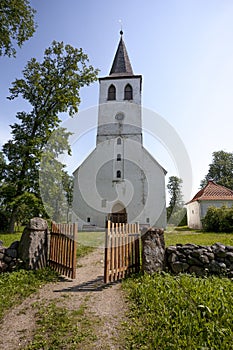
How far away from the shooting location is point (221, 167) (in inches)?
1674

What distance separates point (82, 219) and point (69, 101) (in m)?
10.3

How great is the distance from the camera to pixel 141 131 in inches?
846

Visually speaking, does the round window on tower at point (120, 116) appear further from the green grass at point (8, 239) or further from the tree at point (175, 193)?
the tree at point (175, 193)

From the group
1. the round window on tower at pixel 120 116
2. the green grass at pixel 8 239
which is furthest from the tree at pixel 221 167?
the green grass at pixel 8 239

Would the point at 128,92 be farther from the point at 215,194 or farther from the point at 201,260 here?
the point at 201,260

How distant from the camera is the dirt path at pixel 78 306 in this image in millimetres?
2770

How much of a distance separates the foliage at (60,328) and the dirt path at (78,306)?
109mm

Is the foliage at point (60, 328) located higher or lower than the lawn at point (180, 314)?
lower

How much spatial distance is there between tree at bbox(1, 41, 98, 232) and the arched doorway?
7278mm

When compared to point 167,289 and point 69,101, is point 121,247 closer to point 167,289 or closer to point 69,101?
point 167,289

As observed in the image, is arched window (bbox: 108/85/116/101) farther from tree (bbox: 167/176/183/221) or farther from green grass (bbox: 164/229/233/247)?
tree (bbox: 167/176/183/221)

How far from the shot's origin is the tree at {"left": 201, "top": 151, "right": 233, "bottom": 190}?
41.3 metres

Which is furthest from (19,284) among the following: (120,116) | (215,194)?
(215,194)

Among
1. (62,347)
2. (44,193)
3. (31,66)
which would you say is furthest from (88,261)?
(31,66)
